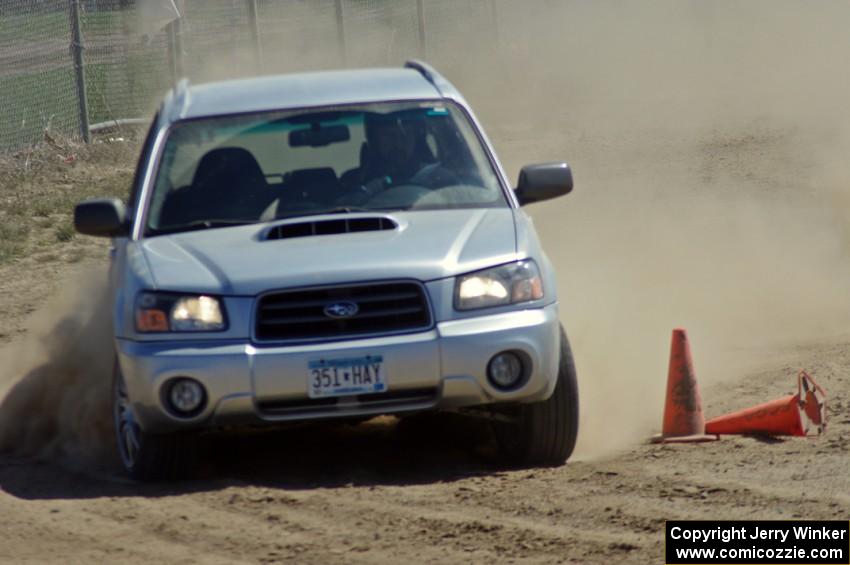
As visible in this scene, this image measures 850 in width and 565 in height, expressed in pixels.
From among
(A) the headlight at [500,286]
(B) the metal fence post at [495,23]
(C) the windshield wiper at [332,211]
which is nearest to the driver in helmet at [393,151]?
(C) the windshield wiper at [332,211]

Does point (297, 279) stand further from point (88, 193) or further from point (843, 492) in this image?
point (88, 193)

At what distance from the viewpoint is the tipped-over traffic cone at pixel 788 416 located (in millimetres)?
7215

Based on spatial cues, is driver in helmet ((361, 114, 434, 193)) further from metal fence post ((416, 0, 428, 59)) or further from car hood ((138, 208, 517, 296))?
metal fence post ((416, 0, 428, 59))

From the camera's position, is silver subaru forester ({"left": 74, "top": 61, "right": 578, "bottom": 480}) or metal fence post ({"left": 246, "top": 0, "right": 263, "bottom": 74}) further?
metal fence post ({"left": 246, "top": 0, "right": 263, "bottom": 74})

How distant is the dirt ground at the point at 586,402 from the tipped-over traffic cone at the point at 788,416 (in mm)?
102

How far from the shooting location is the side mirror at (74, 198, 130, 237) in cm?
721

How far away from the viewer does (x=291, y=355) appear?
20.8ft

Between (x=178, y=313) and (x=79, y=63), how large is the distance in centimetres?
1287

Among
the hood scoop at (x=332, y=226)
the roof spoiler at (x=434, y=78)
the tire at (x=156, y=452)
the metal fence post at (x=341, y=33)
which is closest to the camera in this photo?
the tire at (x=156, y=452)

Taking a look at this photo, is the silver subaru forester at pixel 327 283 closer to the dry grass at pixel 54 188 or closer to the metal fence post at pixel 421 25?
the dry grass at pixel 54 188

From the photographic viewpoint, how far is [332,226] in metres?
7.00

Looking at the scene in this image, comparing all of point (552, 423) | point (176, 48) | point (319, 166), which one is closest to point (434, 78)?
point (319, 166)

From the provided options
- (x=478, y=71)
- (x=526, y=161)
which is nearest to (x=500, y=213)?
(x=526, y=161)

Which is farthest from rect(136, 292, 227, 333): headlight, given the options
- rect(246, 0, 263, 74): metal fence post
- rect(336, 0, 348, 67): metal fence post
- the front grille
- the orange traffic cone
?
rect(336, 0, 348, 67): metal fence post
